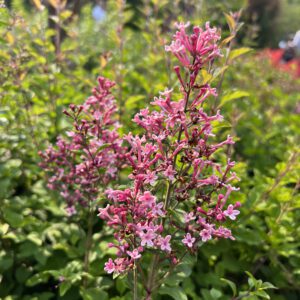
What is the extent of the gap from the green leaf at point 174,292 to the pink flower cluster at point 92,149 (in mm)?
629

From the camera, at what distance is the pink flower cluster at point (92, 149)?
6.32 ft

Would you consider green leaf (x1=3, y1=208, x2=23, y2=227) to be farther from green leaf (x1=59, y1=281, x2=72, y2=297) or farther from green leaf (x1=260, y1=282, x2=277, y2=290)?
green leaf (x1=260, y1=282, x2=277, y2=290)

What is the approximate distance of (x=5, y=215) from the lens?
236 centimetres

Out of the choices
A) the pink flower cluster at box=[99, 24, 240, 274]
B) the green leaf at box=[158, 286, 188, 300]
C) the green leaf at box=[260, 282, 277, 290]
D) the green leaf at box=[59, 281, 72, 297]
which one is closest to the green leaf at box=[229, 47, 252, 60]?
the pink flower cluster at box=[99, 24, 240, 274]

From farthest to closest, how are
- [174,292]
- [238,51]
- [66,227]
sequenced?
[66,227]
[238,51]
[174,292]

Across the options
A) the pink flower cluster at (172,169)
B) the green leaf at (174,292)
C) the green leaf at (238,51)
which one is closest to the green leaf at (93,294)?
the green leaf at (174,292)

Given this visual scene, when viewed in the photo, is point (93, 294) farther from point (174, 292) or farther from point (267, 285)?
point (267, 285)

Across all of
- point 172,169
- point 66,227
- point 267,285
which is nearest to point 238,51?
point 172,169

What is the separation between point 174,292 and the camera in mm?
1916

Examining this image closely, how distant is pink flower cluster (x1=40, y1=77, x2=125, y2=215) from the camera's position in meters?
1.93

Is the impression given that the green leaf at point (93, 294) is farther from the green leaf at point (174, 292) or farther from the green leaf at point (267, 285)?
the green leaf at point (267, 285)

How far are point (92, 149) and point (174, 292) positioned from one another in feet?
2.78

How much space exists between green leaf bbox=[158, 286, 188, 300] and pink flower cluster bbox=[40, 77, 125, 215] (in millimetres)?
629

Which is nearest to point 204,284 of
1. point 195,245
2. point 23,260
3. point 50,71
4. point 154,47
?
point 195,245
